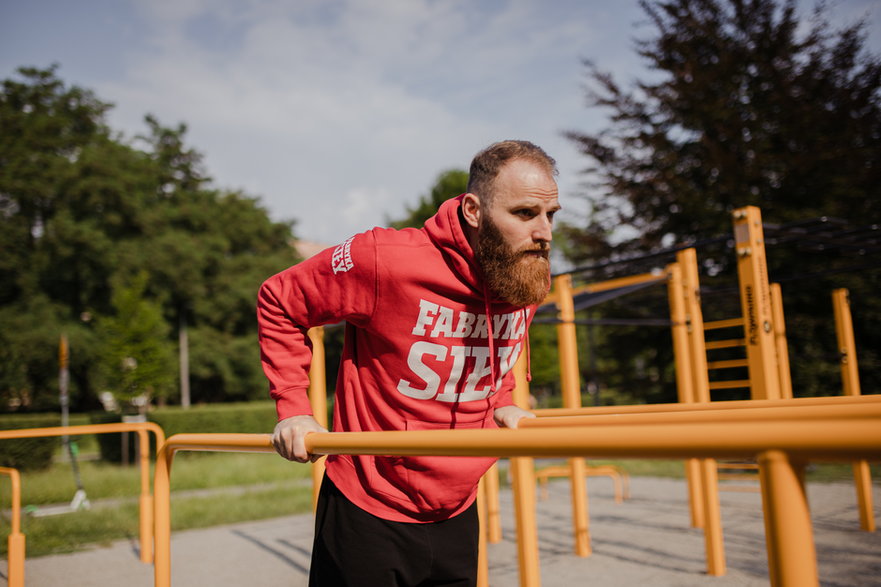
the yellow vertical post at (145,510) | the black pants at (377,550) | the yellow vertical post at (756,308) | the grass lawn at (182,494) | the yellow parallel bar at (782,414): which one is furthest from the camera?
the grass lawn at (182,494)

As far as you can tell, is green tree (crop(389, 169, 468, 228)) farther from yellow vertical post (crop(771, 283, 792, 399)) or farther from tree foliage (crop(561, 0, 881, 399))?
yellow vertical post (crop(771, 283, 792, 399))

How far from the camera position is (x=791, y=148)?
41.8 ft

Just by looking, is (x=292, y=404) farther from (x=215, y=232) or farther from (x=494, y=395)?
(x=215, y=232)

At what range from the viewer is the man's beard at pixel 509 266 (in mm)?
1860

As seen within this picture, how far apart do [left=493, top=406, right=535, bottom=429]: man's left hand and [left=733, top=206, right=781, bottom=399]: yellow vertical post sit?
2902mm

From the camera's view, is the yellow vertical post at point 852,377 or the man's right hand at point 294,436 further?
the yellow vertical post at point 852,377

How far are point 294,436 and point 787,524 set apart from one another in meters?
1.18

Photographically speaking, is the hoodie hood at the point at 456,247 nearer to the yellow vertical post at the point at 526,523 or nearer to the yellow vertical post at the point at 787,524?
the yellow vertical post at the point at 787,524

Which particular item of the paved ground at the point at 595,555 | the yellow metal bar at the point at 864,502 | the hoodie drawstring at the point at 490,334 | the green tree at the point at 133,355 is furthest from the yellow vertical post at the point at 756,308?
the green tree at the point at 133,355

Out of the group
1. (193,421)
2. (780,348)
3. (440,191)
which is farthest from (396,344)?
(440,191)

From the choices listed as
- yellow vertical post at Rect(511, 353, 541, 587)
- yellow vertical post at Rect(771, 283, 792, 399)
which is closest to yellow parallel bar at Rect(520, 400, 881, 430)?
yellow vertical post at Rect(511, 353, 541, 587)

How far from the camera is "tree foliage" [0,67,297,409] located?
26.9 meters

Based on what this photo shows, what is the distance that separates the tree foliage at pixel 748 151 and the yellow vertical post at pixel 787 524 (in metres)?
10.6

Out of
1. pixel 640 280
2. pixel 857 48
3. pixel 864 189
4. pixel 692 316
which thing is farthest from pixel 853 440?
pixel 857 48
